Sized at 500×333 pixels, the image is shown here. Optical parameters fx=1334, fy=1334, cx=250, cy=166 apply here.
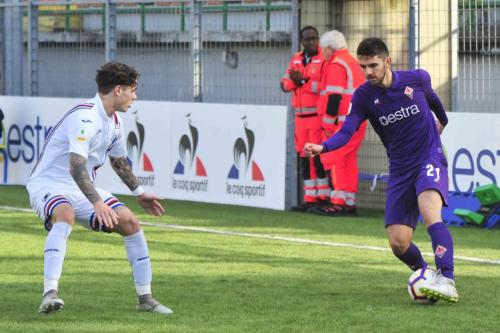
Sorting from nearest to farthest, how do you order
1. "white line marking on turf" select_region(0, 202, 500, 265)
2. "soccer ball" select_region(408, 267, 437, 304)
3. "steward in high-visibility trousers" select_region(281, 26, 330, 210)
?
1. "soccer ball" select_region(408, 267, 437, 304)
2. "white line marking on turf" select_region(0, 202, 500, 265)
3. "steward in high-visibility trousers" select_region(281, 26, 330, 210)

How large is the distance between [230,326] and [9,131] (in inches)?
472

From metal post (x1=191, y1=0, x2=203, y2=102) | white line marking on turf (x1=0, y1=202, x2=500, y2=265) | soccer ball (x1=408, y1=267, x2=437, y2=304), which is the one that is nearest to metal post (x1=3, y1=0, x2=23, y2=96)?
metal post (x1=191, y1=0, x2=203, y2=102)

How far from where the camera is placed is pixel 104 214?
8070 mm

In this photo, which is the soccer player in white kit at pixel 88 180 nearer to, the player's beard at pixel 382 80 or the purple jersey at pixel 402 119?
the purple jersey at pixel 402 119

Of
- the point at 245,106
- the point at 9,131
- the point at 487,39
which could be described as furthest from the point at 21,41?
the point at 487,39

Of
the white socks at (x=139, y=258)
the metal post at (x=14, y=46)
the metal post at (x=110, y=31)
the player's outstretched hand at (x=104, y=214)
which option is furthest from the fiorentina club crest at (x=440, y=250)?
the metal post at (x=14, y=46)

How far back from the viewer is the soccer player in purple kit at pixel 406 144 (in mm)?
9078

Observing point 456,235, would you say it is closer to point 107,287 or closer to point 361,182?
point 361,182

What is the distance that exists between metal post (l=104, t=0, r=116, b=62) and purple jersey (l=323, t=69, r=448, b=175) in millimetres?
9651

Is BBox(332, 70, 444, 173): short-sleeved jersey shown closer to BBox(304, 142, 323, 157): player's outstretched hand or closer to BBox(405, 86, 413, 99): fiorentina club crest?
BBox(405, 86, 413, 99): fiorentina club crest

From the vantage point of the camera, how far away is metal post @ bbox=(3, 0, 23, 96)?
2038cm

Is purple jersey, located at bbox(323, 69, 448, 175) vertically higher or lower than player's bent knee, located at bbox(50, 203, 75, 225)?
higher

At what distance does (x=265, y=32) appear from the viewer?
17.1 metres

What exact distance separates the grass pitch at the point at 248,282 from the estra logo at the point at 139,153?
239 centimetres
